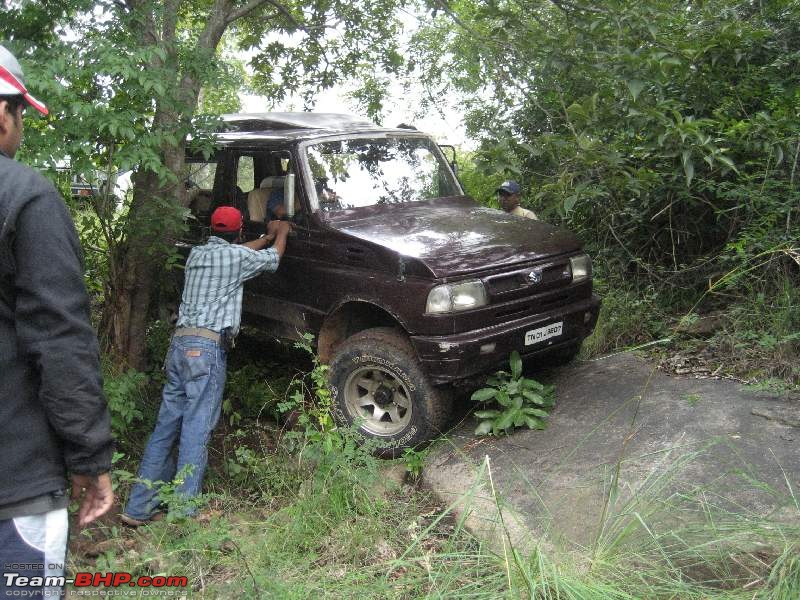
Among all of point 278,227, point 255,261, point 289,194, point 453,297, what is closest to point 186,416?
point 255,261

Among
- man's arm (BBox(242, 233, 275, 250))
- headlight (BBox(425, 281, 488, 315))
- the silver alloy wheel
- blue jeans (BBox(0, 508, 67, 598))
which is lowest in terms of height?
the silver alloy wheel

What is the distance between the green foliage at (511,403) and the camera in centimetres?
473

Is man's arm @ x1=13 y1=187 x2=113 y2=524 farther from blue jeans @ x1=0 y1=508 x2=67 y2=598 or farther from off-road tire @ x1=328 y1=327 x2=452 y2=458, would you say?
off-road tire @ x1=328 y1=327 x2=452 y2=458

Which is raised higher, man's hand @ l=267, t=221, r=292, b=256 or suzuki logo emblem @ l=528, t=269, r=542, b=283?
man's hand @ l=267, t=221, r=292, b=256

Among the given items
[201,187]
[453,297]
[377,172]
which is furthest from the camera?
[201,187]

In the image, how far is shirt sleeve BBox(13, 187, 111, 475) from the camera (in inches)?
73.5

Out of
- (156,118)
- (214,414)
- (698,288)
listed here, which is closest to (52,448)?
(214,414)

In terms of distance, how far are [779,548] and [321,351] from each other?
306 centimetres

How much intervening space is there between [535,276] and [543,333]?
38 centimetres

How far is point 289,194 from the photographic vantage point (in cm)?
514

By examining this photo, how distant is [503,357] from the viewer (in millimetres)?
4691

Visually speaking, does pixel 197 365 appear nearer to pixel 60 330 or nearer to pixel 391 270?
pixel 391 270

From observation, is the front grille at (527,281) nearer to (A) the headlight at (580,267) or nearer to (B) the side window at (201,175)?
(A) the headlight at (580,267)

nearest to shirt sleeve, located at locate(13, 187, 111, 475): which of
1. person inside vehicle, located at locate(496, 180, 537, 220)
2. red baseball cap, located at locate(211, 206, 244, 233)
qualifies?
red baseball cap, located at locate(211, 206, 244, 233)
